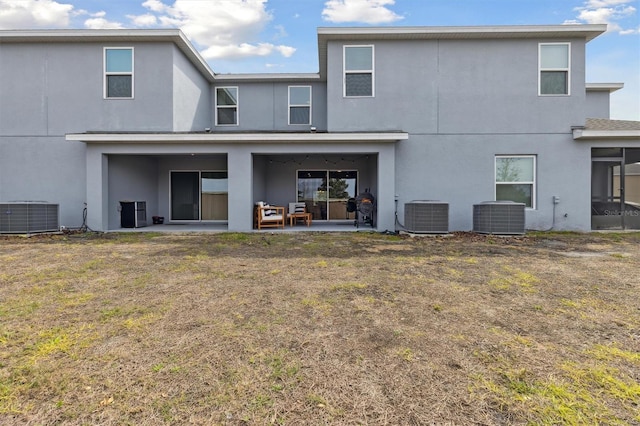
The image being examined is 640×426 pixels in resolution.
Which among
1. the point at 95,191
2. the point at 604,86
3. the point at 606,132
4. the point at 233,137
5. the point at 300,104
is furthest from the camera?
the point at 604,86

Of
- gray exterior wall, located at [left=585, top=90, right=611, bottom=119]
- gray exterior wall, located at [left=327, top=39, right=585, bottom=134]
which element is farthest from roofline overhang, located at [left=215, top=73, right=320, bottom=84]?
gray exterior wall, located at [left=585, top=90, right=611, bottom=119]

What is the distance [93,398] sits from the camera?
2020 millimetres

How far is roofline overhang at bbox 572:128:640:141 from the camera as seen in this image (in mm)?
→ 9289

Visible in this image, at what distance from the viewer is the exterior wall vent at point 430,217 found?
866 centimetres

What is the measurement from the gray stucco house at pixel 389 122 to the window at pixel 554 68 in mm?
29

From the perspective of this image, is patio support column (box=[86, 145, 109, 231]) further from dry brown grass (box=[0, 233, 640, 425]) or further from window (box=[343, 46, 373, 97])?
window (box=[343, 46, 373, 97])

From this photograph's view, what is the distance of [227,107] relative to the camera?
42.8 feet

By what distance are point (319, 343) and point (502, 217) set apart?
764 centimetres

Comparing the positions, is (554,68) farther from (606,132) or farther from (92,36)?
(92,36)

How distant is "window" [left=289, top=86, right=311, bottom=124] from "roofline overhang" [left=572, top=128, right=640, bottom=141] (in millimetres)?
8563

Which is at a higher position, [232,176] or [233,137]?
[233,137]

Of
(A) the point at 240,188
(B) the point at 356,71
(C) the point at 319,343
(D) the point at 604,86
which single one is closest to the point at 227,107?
(A) the point at 240,188

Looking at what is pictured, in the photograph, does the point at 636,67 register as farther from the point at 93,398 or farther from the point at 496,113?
the point at 93,398

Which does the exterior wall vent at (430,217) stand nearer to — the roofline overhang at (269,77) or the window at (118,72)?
the roofline overhang at (269,77)
